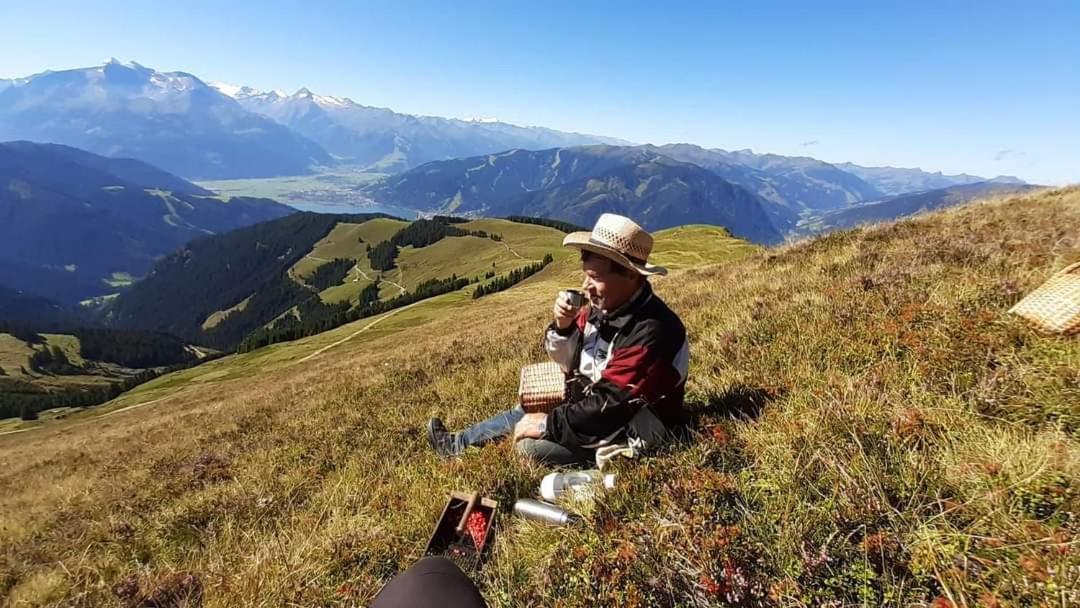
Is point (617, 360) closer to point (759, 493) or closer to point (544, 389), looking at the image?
point (544, 389)

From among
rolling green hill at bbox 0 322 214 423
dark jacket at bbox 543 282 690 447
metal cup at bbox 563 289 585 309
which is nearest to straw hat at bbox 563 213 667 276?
dark jacket at bbox 543 282 690 447

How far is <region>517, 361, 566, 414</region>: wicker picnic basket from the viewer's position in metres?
6.16

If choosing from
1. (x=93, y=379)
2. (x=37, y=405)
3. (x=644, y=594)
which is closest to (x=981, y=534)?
(x=644, y=594)

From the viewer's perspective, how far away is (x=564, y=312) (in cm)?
551

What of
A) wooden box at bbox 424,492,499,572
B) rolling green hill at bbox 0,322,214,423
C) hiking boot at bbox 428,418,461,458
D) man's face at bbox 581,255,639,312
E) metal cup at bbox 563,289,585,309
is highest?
man's face at bbox 581,255,639,312

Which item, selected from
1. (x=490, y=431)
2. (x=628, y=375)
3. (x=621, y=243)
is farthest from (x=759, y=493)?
(x=490, y=431)

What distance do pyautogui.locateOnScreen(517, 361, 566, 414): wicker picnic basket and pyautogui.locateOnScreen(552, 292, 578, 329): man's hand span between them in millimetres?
736

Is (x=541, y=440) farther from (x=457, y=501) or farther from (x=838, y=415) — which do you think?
(x=838, y=415)

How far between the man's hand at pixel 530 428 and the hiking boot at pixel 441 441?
3.78ft

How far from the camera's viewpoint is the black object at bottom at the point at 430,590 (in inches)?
92.4

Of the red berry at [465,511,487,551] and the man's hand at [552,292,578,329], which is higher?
the man's hand at [552,292,578,329]

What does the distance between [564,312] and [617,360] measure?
0.91 metres

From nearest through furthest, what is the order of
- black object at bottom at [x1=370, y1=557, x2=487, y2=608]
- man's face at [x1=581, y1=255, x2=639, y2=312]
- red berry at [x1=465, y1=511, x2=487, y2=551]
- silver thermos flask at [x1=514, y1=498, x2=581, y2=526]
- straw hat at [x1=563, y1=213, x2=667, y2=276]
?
black object at bottom at [x1=370, y1=557, x2=487, y2=608]
silver thermos flask at [x1=514, y1=498, x2=581, y2=526]
red berry at [x1=465, y1=511, x2=487, y2=551]
straw hat at [x1=563, y1=213, x2=667, y2=276]
man's face at [x1=581, y1=255, x2=639, y2=312]

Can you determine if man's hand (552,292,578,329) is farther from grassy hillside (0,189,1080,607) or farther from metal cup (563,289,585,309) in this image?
grassy hillside (0,189,1080,607)
